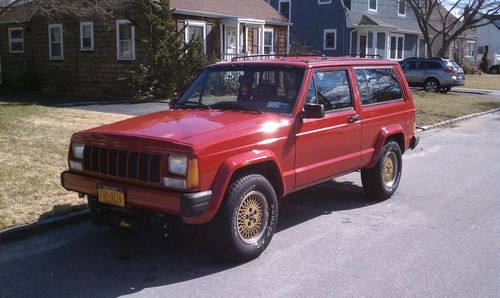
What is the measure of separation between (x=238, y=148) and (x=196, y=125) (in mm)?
486

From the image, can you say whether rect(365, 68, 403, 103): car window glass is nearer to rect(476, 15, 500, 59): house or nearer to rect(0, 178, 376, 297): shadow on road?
rect(0, 178, 376, 297): shadow on road

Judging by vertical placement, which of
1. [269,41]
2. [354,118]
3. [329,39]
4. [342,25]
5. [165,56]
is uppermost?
[342,25]

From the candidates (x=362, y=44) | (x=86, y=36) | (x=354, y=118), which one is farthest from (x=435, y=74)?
(x=354, y=118)

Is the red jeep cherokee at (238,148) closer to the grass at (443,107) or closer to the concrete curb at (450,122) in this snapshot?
the concrete curb at (450,122)

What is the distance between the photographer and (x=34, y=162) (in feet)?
27.5

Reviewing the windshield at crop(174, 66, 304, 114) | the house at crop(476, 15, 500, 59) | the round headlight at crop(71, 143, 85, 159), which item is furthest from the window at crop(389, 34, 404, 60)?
the round headlight at crop(71, 143, 85, 159)

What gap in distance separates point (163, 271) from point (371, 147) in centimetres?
328

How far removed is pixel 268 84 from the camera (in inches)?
229

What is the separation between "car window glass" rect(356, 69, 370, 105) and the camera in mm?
6605

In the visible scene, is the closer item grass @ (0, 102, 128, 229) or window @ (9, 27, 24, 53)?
grass @ (0, 102, 128, 229)

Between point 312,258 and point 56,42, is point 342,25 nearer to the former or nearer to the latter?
point 56,42

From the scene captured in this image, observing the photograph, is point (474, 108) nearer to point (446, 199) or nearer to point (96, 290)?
point (446, 199)

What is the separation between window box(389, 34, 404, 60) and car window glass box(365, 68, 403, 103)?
33005 millimetres

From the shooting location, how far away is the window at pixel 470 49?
54.1 meters
